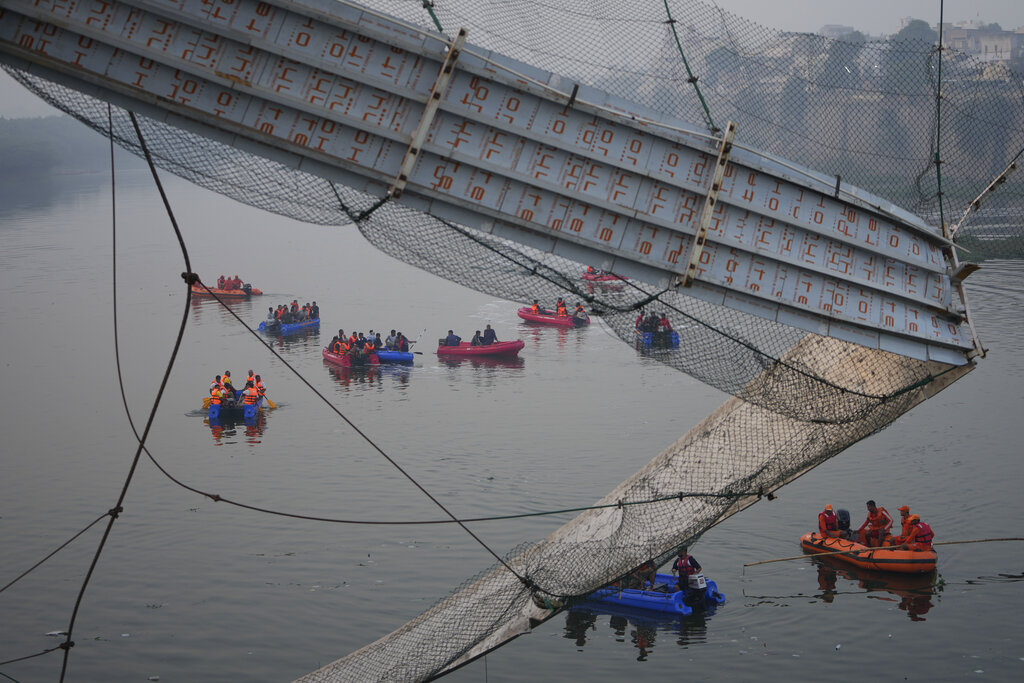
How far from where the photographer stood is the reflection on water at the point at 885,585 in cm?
2109

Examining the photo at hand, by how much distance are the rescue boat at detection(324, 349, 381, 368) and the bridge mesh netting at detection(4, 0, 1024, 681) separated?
27.4 m

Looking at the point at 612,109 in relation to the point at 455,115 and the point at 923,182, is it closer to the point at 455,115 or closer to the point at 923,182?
the point at 455,115

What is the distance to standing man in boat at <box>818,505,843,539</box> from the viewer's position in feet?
74.3

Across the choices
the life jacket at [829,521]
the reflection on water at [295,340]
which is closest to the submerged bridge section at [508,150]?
the life jacket at [829,521]

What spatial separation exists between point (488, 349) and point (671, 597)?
2251 cm

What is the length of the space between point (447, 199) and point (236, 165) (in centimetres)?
213

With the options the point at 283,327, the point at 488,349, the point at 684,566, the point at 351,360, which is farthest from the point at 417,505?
the point at 283,327

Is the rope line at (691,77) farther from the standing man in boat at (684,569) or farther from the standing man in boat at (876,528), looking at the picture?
the standing man in boat at (876,528)

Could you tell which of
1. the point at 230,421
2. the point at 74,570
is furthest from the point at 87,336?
the point at 74,570

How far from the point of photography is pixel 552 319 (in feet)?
160

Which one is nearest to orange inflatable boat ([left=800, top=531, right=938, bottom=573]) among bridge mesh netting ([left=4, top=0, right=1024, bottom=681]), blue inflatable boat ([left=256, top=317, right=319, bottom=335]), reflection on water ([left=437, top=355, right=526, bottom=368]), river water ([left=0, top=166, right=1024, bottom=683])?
river water ([left=0, top=166, right=1024, bottom=683])

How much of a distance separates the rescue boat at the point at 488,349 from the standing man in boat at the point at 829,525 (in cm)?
2039

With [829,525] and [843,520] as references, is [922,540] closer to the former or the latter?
[843,520]

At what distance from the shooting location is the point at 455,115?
9711 millimetres
